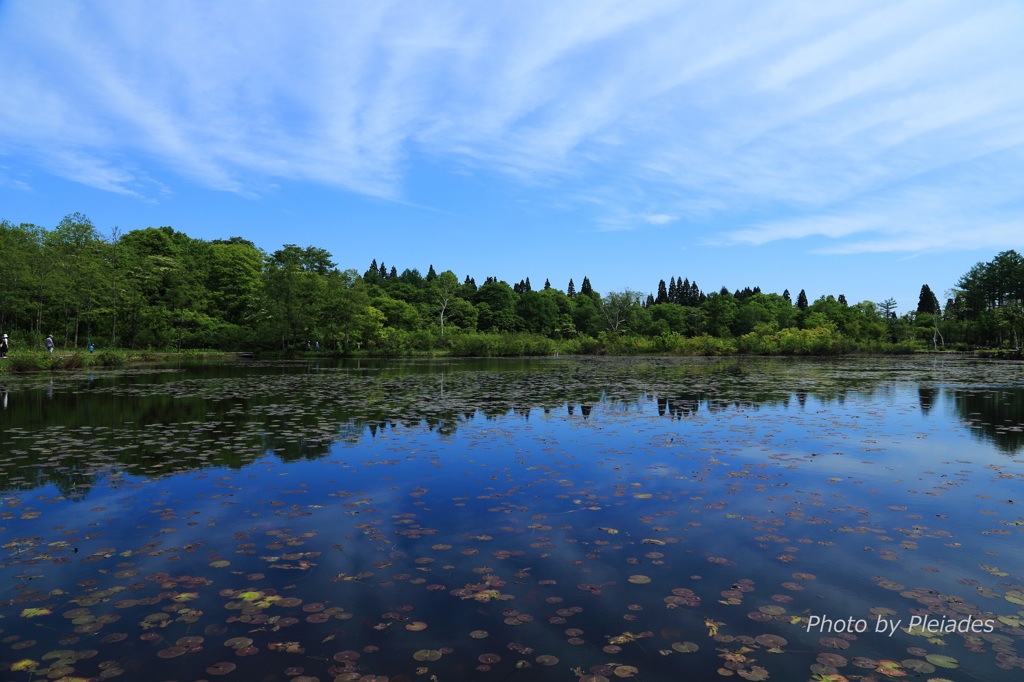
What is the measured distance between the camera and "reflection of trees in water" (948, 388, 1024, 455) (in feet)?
38.2

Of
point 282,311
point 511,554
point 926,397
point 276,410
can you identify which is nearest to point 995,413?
point 926,397

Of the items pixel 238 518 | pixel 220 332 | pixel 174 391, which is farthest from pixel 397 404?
pixel 220 332

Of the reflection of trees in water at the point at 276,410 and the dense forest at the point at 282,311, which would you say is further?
the dense forest at the point at 282,311

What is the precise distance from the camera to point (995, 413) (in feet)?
50.6

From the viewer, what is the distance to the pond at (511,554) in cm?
385

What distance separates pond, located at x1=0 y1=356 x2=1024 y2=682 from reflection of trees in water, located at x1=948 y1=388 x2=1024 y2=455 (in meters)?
0.28

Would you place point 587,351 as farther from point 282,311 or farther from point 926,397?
point 926,397

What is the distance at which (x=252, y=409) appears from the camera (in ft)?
53.7

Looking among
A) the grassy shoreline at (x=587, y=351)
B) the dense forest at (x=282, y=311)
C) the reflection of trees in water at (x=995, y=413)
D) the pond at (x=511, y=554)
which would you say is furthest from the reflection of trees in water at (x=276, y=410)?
the grassy shoreline at (x=587, y=351)

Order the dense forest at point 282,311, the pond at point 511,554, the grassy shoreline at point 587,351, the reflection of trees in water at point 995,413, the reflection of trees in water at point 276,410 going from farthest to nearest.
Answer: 1. the grassy shoreline at point 587,351
2. the dense forest at point 282,311
3. the reflection of trees in water at point 995,413
4. the reflection of trees in water at point 276,410
5. the pond at point 511,554

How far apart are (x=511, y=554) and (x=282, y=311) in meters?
55.5

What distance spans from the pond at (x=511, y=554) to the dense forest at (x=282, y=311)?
42565mm

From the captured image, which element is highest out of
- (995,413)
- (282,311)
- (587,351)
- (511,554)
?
(282,311)

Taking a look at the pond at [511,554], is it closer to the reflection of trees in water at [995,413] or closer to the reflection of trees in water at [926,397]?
the reflection of trees in water at [995,413]
